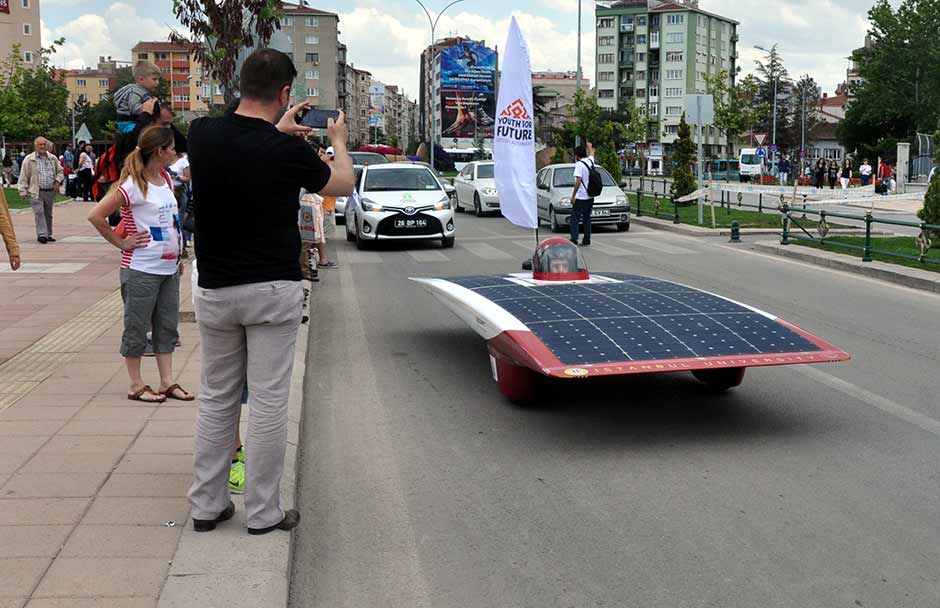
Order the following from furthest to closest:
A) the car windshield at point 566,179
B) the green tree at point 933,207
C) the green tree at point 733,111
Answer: the green tree at point 733,111
the car windshield at point 566,179
the green tree at point 933,207

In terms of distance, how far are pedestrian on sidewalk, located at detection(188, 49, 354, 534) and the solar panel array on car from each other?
2342 millimetres

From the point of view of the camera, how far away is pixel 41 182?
19844mm

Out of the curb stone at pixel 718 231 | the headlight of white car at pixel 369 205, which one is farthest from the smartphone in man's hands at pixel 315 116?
the curb stone at pixel 718 231

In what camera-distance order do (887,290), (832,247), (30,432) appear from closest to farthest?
(30,432), (887,290), (832,247)

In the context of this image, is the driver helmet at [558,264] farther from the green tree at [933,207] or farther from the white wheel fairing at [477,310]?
the green tree at [933,207]

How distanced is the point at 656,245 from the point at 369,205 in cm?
559

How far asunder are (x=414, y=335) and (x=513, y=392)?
333 cm

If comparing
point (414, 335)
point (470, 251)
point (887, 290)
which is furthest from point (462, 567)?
point (470, 251)

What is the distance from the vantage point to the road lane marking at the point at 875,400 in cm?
688

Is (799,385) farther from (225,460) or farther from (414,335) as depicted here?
(225,460)

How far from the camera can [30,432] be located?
6.21m

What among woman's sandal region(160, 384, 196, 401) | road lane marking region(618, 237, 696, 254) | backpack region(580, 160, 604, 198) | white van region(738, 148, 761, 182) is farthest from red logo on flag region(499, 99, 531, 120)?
white van region(738, 148, 761, 182)

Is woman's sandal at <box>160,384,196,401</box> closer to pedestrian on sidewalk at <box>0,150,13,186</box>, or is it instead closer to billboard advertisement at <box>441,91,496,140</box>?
pedestrian on sidewalk at <box>0,150,13,186</box>

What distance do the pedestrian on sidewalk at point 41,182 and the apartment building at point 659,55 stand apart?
11664cm
